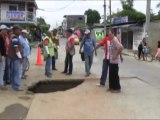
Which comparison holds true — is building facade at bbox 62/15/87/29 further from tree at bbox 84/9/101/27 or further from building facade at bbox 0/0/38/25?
building facade at bbox 0/0/38/25

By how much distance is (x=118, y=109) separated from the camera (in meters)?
9.66

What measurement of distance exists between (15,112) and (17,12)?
5050cm

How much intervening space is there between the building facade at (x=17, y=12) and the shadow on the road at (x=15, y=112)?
48.9m

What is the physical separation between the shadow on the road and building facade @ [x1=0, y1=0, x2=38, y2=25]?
160 ft

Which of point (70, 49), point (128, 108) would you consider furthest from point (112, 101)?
point (70, 49)

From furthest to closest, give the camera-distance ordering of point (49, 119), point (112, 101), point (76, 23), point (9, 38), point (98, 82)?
point (76, 23) < point (98, 82) < point (9, 38) < point (112, 101) < point (49, 119)

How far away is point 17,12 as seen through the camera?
58500mm

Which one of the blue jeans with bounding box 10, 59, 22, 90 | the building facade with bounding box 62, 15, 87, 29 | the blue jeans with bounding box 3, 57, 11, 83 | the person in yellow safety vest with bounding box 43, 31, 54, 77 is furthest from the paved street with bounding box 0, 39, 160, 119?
the building facade with bounding box 62, 15, 87, 29

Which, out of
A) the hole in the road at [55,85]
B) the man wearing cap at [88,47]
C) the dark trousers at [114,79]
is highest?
the man wearing cap at [88,47]

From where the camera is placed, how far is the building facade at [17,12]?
2296 inches

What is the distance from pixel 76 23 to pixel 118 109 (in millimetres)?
88155

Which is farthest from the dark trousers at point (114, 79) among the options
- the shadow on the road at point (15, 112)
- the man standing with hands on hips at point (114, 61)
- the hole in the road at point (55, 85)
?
the shadow on the road at point (15, 112)

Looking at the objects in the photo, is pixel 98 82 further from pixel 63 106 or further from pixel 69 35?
pixel 63 106

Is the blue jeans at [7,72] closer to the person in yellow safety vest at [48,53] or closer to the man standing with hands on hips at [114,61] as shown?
the person in yellow safety vest at [48,53]
